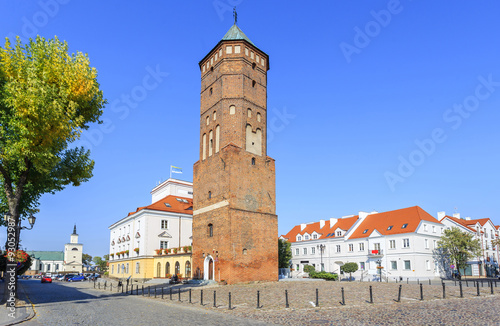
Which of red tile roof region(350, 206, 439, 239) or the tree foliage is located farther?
red tile roof region(350, 206, 439, 239)

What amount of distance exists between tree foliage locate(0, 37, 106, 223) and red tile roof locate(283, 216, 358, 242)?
48.8 meters

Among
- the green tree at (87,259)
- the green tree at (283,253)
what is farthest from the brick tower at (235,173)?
the green tree at (87,259)

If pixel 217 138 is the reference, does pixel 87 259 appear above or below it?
below

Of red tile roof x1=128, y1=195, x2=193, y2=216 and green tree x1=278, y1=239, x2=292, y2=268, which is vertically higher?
red tile roof x1=128, y1=195, x2=193, y2=216

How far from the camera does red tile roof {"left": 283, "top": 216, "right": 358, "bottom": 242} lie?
197ft

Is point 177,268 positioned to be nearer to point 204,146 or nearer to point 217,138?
point 204,146

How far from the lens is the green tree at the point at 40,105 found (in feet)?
51.8

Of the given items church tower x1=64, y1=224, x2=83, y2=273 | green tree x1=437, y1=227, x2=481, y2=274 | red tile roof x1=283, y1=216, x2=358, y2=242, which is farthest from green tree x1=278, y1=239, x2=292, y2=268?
church tower x1=64, y1=224, x2=83, y2=273

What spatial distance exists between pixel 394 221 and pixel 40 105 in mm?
48989

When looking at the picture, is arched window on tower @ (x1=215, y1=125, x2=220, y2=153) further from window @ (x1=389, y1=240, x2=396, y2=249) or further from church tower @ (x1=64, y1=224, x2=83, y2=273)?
church tower @ (x1=64, y1=224, x2=83, y2=273)

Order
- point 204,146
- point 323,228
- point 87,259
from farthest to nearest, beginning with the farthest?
point 87,259 → point 323,228 → point 204,146

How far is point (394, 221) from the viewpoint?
52.4 meters

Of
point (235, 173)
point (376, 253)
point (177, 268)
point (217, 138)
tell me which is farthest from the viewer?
point (376, 253)

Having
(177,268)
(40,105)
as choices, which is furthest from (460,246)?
(40,105)
